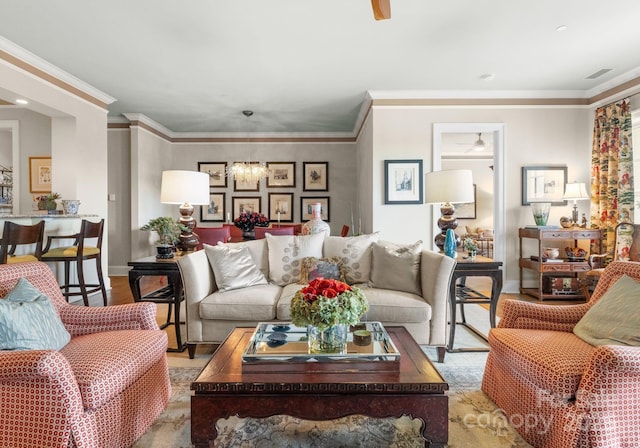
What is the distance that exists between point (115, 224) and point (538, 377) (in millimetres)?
6647

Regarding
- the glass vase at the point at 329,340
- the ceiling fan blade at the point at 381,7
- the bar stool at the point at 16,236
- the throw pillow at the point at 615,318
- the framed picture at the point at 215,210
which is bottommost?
the glass vase at the point at 329,340

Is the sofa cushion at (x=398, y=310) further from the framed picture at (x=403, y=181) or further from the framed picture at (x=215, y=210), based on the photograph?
the framed picture at (x=215, y=210)

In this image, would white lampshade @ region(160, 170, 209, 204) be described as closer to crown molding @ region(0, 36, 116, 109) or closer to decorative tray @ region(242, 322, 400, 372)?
decorative tray @ region(242, 322, 400, 372)

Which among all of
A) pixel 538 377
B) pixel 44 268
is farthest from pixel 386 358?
pixel 44 268

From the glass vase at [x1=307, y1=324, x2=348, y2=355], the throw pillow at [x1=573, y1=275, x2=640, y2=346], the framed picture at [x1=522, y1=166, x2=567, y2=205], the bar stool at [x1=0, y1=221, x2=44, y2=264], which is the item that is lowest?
the glass vase at [x1=307, y1=324, x2=348, y2=355]

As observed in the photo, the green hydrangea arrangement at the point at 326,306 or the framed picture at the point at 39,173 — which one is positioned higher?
→ the framed picture at the point at 39,173

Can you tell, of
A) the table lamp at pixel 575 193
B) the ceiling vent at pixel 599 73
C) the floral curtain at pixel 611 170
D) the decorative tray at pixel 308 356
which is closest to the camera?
the decorative tray at pixel 308 356

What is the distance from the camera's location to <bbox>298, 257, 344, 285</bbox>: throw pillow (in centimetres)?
285

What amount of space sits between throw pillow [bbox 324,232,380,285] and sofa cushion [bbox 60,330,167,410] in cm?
157

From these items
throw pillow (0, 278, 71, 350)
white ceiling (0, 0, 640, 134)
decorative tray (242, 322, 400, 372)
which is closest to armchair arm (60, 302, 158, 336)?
throw pillow (0, 278, 71, 350)

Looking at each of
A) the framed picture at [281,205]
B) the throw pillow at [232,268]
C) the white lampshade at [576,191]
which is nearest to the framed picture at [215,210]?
the framed picture at [281,205]

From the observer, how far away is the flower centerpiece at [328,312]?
5.31ft

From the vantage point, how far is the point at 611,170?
4.40 metres

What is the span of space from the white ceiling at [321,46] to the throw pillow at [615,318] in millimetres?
2367
